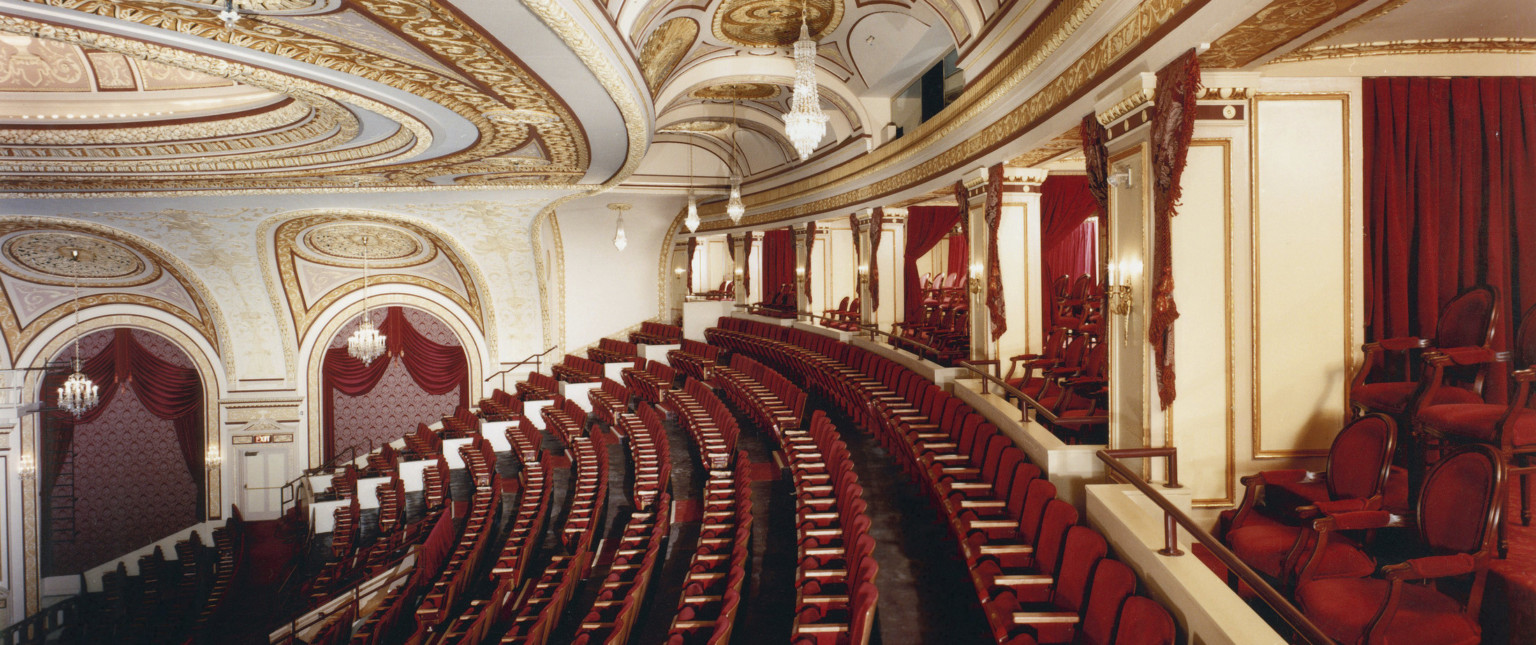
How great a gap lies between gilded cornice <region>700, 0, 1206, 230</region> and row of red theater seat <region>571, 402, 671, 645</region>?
3.24 meters

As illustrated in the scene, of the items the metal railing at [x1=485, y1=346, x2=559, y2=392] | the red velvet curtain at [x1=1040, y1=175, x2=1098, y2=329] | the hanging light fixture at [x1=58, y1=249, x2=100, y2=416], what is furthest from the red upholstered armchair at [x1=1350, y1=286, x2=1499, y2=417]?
the hanging light fixture at [x1=58, y1=249, x2=100, y2=416]

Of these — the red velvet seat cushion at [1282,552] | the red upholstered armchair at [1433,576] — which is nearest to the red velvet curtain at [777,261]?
the red velvet seat cushion at [1282,552]

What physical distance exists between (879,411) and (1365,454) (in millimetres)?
3113

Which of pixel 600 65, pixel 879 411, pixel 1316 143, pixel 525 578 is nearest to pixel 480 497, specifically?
pixel 525 578

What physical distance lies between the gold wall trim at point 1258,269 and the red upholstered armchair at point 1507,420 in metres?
0.40

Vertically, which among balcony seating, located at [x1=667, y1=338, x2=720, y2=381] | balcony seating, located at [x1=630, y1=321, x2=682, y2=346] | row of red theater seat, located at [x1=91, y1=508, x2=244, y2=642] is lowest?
row of red theater seat, located at [x1=91, y1=508, x2=244, y2=642]

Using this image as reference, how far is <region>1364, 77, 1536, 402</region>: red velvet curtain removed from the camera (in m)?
3.22

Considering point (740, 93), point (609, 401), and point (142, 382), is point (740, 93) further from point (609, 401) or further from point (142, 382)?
point (142, 382)

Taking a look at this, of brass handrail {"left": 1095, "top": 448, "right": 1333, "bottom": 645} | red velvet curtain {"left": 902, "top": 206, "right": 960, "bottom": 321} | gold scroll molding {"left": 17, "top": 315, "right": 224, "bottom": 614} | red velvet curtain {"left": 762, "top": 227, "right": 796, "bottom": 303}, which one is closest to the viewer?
brass handrail {"left": 1095, "top": 448, "right": 1333, "bottom": 645}

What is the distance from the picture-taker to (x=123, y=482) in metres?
10.8

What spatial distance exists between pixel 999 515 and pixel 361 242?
32.2 ft

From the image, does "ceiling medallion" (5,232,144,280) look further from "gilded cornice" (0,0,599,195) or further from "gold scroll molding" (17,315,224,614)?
"gilded cornice" (0,0,599,195)

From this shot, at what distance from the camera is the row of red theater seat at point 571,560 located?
379cm

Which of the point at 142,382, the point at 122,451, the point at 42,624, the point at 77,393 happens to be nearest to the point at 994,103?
the point at 77,393
